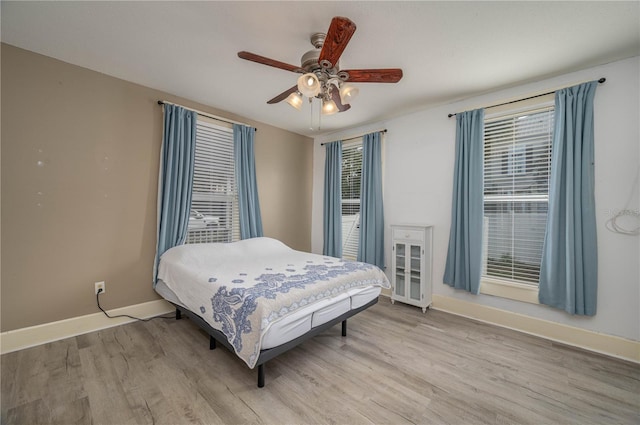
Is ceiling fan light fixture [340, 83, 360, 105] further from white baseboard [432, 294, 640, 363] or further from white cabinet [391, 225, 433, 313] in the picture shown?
white baseboard [432, 294, 640, 363]

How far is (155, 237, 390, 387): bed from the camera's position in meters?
1.60

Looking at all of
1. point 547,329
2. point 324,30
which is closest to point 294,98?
point 324,30

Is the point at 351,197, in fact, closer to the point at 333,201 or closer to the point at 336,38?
the point at 333,201

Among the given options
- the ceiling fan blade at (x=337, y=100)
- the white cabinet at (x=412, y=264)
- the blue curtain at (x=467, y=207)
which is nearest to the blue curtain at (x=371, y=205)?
the white cabinet at (x=412, y=264)

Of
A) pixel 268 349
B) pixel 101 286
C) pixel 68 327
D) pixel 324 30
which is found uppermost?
pixel 324 30

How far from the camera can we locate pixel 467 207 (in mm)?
2883

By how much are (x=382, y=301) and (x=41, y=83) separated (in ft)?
13.9

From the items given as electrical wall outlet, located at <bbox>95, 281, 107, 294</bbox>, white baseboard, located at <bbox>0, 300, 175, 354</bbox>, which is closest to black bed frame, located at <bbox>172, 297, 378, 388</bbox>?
white baseboard, located at <bbox>0, 300, 175, 354</bbox>

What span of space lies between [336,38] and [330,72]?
1.03 feet

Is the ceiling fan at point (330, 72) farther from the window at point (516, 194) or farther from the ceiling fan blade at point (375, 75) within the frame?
the window at point (516, 194)

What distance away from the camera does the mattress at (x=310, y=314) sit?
1.62 m

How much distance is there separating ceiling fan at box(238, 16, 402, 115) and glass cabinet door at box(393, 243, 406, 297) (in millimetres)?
2045

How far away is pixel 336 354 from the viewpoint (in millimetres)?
2158

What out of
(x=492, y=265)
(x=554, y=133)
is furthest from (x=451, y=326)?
(x=554, y=133)
